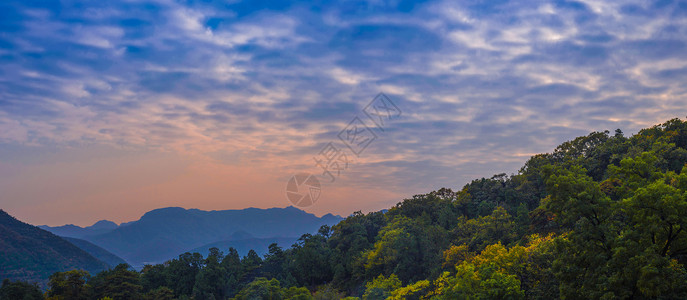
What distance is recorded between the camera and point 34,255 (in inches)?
3622

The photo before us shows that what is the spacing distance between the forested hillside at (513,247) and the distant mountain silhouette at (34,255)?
52.5 meters

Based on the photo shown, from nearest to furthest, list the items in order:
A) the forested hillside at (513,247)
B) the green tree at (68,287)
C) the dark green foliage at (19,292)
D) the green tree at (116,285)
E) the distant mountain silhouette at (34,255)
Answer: the forested hillside at (513,247), the dark green foliage at (19,292), the green tree at (68,287), the green tree at (116,285), the distant mountain silhouette at (34,255)

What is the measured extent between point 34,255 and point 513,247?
106 m

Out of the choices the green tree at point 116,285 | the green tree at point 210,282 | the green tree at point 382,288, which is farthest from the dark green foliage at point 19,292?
the green tree at point 382,288

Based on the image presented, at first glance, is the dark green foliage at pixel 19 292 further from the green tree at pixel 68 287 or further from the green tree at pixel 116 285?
the green tree at pixel 116 285

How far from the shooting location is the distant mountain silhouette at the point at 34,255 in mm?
86188

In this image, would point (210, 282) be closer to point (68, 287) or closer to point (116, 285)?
point (116, 285)

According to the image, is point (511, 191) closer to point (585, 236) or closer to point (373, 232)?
point (373, 232)

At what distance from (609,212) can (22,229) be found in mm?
129612

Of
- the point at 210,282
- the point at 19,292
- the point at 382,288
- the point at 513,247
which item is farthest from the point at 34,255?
the point at 513,247

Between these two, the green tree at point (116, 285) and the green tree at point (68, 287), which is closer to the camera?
the green tree at point (68, 287)

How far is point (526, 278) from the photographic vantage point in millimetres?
22781

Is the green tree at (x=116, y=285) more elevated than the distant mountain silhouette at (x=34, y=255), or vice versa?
the distant mountain silhouette at (x=34, y=255)

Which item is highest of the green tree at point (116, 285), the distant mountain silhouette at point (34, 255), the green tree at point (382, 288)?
the distant mountain silhouette at point (34, 255)
